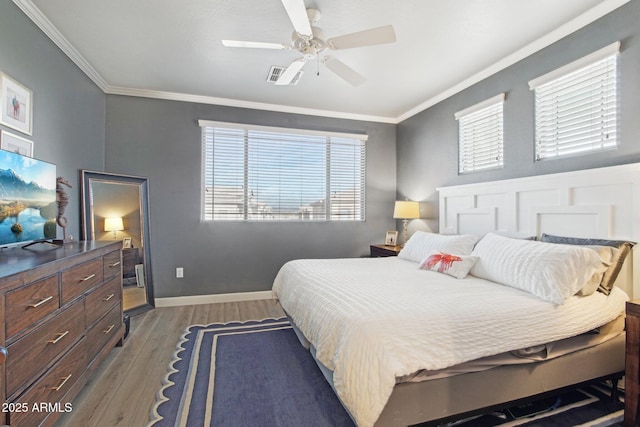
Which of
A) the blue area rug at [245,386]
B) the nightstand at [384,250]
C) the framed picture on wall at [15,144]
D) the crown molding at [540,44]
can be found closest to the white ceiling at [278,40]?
the crown molding at [540,44]

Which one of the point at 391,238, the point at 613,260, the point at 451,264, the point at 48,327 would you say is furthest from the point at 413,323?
the point at 391,238

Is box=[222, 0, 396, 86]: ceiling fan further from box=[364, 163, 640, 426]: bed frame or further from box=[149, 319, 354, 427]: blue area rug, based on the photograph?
box=[149, 319, 354, 427]: blue area rug

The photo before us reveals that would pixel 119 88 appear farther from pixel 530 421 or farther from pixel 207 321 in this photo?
pixel 530 421

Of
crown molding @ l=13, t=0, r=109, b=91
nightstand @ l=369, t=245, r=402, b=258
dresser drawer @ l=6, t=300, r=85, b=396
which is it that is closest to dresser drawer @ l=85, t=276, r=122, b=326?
dresser drawer @ l=6, t=300, r=85, b=396

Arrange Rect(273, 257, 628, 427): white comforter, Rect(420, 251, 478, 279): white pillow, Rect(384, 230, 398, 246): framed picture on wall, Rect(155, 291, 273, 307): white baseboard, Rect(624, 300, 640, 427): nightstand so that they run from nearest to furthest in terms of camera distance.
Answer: Rect(273, 257, 628, 427): white comforter, Rect(624, 300, 640, 427): nightstand, Rect(420, 251, 478, 279): white pillow, Rect(155, 291, 273, 307): white baseboard, Rect(384, 230, 398, 246): framed picture on wall

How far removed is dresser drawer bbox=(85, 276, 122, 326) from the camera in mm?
2004

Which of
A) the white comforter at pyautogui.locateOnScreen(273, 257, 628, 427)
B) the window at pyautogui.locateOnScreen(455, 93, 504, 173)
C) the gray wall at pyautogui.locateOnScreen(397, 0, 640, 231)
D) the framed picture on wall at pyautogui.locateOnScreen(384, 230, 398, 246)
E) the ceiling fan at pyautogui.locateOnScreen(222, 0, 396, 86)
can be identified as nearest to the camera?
the white comforter at pyautogui.locateOnScreen(273, 257, 628, 427)

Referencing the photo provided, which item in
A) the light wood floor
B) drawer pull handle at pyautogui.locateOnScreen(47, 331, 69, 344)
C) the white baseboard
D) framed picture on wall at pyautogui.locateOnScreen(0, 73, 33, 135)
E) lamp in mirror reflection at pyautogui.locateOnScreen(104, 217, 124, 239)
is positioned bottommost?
the light wood floor

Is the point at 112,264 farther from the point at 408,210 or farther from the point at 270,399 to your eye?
the point at 408,210

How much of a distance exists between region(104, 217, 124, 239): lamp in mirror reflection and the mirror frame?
0.15m

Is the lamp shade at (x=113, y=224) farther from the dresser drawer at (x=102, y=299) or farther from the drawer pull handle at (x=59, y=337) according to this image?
the drawer pull handle at (x=59, y=337)

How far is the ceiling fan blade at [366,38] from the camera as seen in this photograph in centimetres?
202

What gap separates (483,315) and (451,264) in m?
0.90

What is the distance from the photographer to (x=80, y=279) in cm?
186
